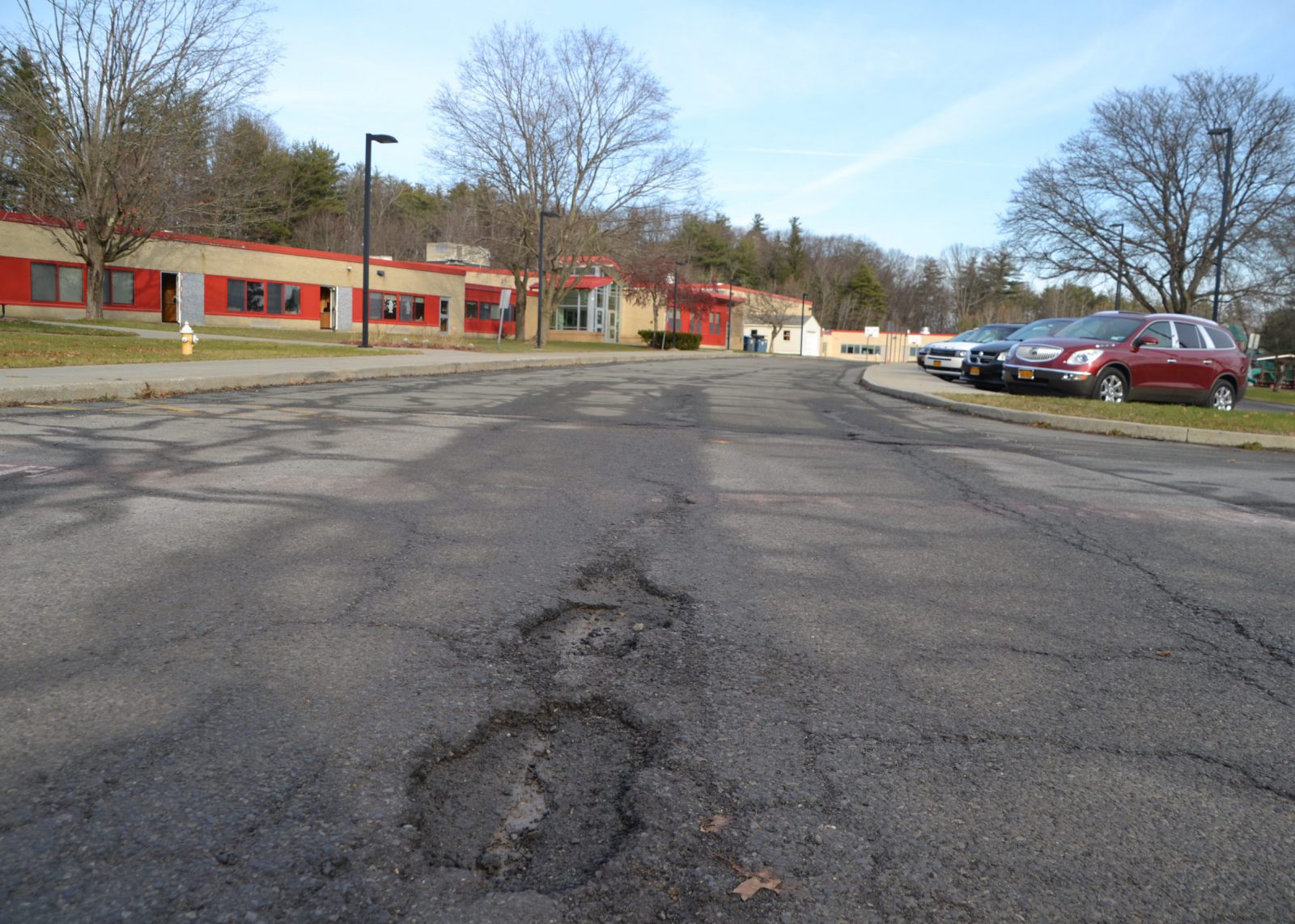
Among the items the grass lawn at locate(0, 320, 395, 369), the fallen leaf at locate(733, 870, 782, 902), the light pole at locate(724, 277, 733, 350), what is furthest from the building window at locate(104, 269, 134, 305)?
the light pole at locate(724, 277, 733, 350)

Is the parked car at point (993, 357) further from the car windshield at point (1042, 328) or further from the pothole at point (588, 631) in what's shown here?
the pothole at point (588, 631)

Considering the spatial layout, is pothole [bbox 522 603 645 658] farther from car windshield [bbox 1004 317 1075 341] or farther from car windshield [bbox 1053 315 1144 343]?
car windshield [bbox 1004 317 1075 341]

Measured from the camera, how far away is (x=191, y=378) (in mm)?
13648

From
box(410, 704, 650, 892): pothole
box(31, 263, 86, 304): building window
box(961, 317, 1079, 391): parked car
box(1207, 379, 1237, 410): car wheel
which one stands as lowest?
box(410, 704, 650, 892): pothole

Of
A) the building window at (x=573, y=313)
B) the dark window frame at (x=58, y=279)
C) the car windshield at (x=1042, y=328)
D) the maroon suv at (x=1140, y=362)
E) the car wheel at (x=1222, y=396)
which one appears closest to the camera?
the maroon suv at (x=1140, y=362)

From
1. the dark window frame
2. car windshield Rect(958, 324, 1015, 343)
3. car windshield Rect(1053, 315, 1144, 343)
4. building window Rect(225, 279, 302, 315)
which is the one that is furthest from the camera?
building window Rect(225, 279, 302, 315)

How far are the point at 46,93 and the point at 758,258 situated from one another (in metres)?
96.3

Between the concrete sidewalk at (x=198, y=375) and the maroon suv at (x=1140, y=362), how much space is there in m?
12.7

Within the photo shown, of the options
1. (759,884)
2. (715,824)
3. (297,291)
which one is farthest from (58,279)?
(759,884)

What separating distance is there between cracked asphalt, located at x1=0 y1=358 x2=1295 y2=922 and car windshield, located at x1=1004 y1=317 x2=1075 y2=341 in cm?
1669

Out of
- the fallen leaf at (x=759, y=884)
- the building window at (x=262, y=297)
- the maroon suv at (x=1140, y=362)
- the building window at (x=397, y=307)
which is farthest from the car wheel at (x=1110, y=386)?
the building window at (x=397, y=307)

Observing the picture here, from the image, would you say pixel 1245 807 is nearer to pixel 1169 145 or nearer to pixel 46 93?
pixel 46 93

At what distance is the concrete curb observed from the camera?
452 inches

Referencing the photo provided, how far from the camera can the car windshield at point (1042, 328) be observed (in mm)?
22562
